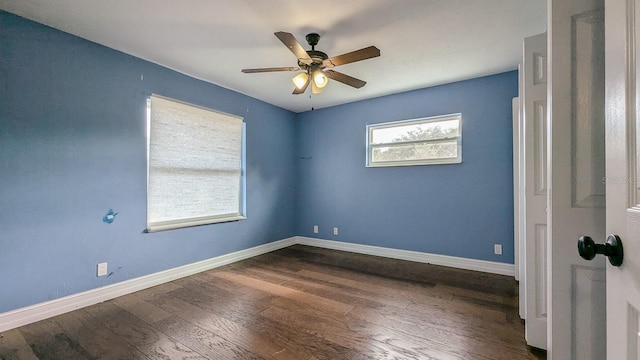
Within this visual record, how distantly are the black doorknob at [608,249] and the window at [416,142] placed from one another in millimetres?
2912

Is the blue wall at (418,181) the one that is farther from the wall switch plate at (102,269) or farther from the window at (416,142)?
the wall switch plate at (102,269)

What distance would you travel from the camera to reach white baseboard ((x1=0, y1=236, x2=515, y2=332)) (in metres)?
2.04

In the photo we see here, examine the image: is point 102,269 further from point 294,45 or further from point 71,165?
point 294,45

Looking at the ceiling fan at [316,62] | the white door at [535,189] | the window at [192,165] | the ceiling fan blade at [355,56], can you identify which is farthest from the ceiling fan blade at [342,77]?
the window at [192,165]

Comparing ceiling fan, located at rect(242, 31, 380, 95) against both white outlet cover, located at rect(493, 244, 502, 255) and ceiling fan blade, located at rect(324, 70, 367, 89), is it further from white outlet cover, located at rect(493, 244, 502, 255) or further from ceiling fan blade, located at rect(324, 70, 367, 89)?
white outlet cover, located at rect(493, 244, 502, 255)

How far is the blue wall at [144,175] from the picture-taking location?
204 centimetres

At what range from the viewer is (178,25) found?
84.5 inches

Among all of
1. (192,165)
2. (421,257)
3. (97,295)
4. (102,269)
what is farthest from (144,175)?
(421,257)

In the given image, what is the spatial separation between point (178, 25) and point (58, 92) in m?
1.20

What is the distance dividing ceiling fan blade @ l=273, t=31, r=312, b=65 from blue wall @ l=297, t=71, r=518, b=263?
2.08 meters

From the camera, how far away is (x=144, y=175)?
2.73 meters

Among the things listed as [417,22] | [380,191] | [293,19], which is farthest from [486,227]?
[293,19]

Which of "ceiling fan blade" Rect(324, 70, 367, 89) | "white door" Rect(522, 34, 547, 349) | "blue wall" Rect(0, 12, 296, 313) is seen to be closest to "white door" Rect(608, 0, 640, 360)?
"white door" Rect(522, 34, 547, 349)

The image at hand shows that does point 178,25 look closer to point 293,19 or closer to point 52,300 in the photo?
point 293,19
